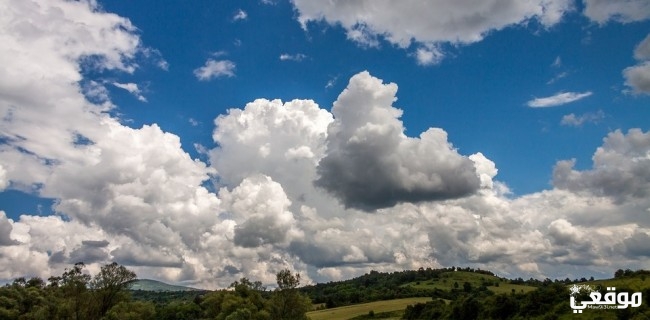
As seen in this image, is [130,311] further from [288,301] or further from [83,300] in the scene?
[288,301]

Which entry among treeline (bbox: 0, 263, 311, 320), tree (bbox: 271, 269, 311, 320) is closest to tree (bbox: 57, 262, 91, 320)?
treeline (bbox: 0, 263, 311, 320)

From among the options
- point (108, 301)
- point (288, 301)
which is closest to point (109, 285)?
point (108, 301)

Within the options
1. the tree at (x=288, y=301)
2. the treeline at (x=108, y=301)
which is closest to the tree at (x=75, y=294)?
the treeline at (x=108, y=301)

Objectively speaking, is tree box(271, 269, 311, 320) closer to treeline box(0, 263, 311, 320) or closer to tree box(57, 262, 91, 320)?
treeline box(0, 263, 311, 320)

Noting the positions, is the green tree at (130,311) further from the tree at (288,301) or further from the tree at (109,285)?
the tree at (288,301)

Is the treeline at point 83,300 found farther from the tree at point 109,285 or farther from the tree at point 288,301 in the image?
the tree at point 288,301

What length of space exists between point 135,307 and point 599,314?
123986 mm

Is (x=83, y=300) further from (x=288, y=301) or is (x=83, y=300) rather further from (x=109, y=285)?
(x=288, y=301)

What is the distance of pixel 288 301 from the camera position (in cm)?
14100

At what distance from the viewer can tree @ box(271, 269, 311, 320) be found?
5527 inches

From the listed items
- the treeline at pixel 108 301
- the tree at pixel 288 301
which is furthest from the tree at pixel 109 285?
the tree at pixel 288 301

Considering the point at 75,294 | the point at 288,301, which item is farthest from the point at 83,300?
the point at 288,301

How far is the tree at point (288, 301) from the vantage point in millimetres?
140375

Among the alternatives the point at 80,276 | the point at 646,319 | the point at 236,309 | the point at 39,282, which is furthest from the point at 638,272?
the point at 39,282
